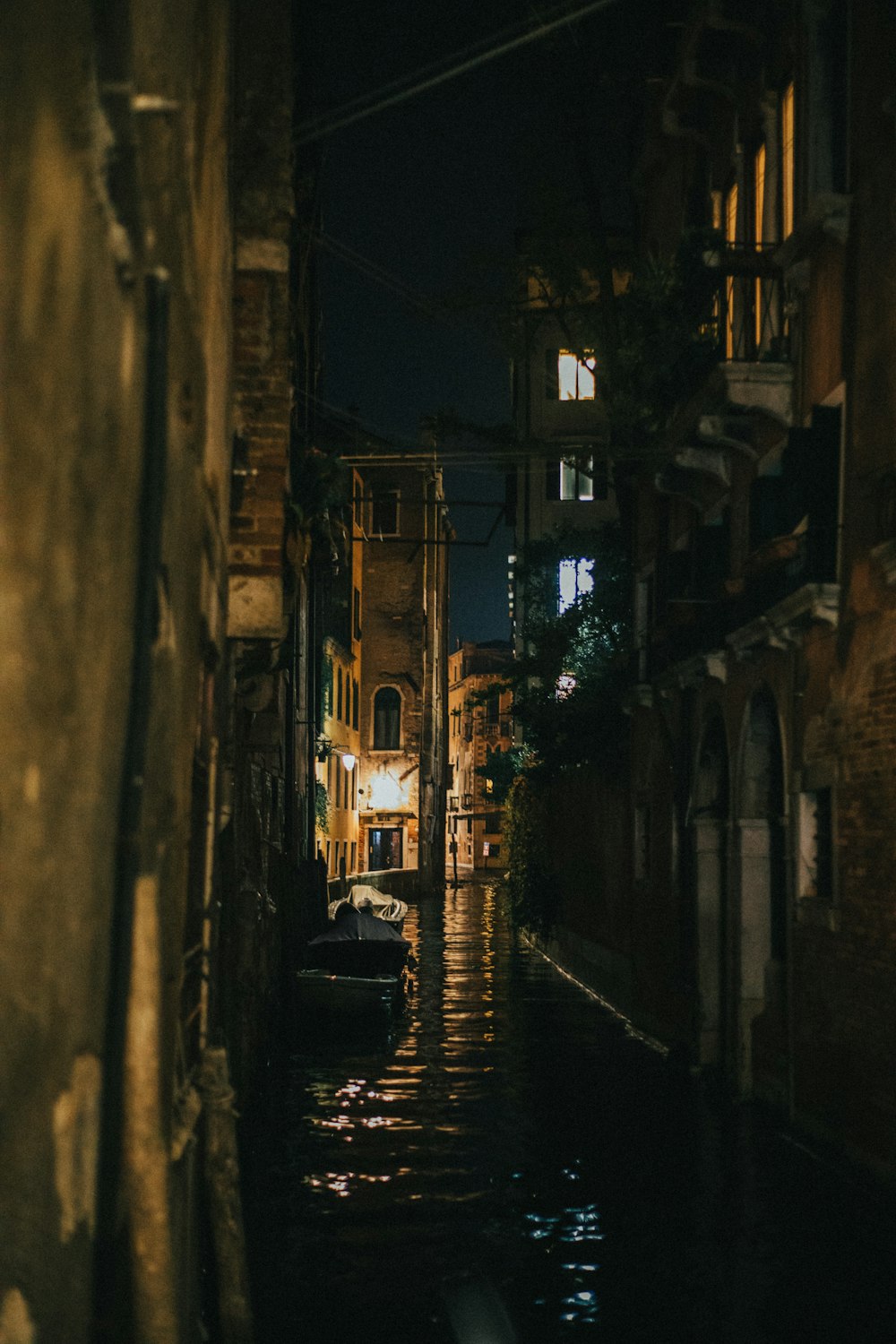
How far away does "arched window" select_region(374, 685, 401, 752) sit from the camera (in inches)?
2126

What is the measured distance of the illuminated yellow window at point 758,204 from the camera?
14.4 meters

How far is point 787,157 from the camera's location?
13703mm

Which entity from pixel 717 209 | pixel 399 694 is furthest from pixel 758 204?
pixel 399 694

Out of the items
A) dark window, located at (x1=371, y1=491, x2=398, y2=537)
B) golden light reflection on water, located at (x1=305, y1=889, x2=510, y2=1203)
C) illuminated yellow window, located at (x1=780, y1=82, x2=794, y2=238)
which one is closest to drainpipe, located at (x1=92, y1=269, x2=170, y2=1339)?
golden light reflection on water, located at (x1=305, y1=889, x2=510, y2=1203)

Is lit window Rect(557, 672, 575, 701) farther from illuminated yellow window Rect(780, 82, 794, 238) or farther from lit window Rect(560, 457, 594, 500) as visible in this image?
illuminated yellow window Rect(780, 82, 794, 238)

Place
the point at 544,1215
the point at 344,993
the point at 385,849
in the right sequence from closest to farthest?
1. the point at 544,1215
2. the point at 344,993
3. the point at 385,849

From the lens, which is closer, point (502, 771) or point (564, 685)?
point (564, 685)

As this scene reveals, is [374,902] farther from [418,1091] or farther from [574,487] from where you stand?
[574,487]

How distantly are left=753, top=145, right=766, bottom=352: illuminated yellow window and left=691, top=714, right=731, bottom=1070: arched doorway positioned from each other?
4.08 m

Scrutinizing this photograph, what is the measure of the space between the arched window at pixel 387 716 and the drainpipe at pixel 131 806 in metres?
50.1

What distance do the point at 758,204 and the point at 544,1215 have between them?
9901mm

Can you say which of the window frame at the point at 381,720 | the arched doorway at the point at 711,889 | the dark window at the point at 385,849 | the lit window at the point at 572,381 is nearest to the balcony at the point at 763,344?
the arched doorway at the point at 711,889

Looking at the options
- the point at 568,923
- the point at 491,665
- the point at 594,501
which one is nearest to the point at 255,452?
the point at 568,923

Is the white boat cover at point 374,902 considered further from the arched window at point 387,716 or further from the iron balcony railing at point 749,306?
the arched window at point 387,716
